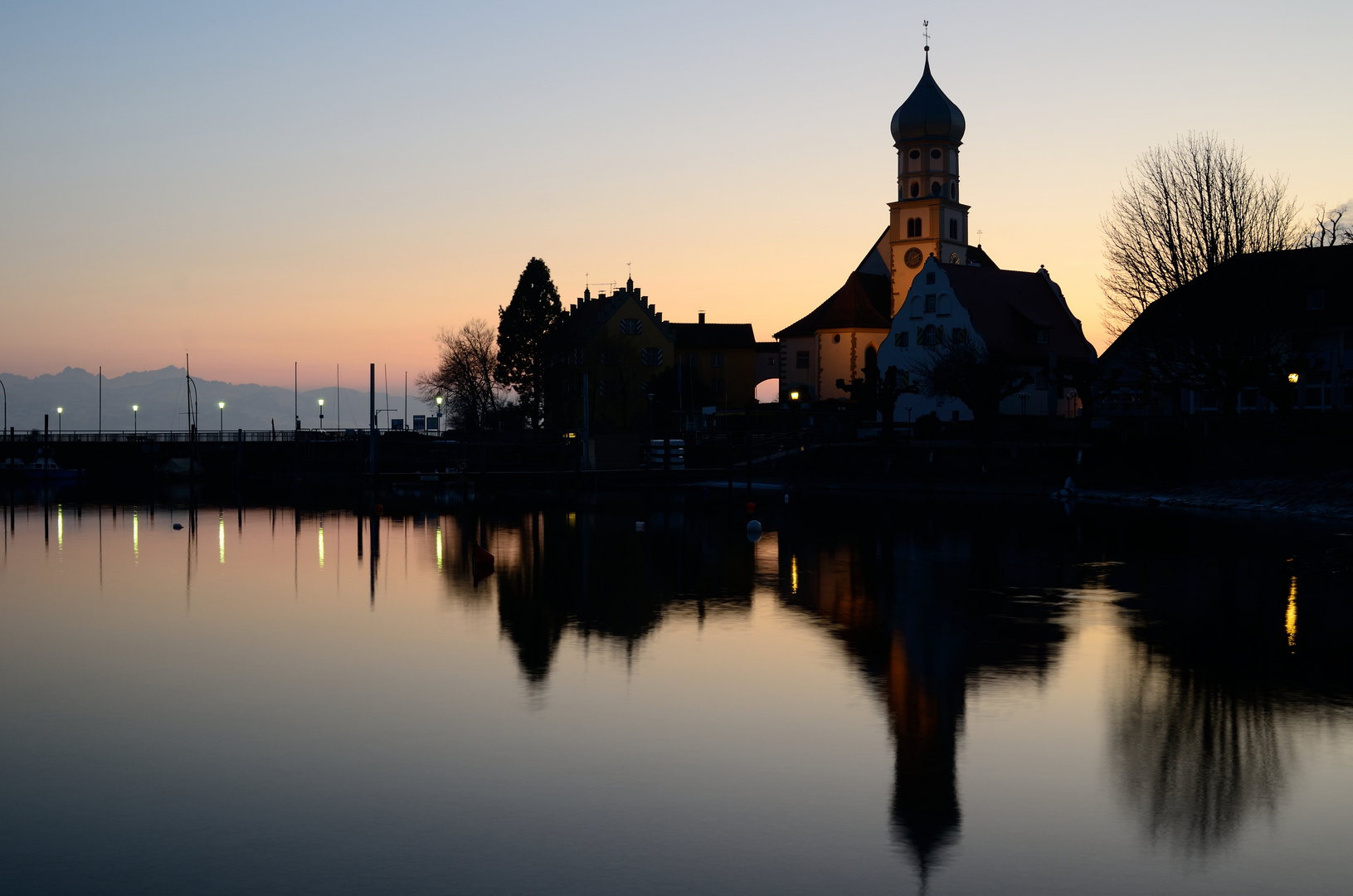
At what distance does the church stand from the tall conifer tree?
20.6m

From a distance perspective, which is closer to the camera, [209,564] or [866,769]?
[866,769]

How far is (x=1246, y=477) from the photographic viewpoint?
175 ft

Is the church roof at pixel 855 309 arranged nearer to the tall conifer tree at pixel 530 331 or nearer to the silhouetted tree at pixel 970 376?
the silhouetted tree at pixel 970 376

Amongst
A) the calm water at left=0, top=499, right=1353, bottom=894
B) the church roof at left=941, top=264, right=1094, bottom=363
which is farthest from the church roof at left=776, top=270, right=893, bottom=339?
the calm water at left=0, top=499, right=1353, bottom=894

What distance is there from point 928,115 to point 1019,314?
67.4 ft

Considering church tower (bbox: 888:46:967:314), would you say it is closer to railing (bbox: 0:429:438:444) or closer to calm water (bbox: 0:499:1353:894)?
railing (bbox: 0:429:438:444)

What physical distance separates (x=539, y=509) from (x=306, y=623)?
32.8 m

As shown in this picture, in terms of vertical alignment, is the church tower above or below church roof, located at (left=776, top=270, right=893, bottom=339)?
above

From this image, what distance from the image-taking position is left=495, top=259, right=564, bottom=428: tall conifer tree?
324 ft

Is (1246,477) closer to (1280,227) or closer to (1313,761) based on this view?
(1280,227)

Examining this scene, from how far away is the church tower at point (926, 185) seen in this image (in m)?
101

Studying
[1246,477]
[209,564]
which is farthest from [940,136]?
[209,564]

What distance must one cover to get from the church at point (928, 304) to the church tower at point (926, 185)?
88 millimetres

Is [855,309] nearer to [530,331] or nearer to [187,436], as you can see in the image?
[530,331]
